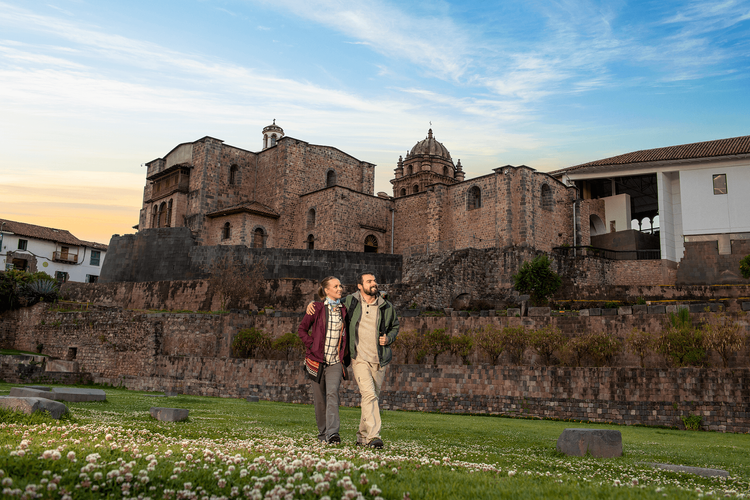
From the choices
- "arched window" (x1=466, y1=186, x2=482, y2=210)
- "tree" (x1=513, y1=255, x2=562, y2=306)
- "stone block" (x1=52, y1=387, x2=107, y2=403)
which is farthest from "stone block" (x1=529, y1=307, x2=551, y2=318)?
"arched window" (x1=466, y1=186, x2=482, y2=210)

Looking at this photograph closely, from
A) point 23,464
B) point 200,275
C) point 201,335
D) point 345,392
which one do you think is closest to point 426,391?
point 345,392

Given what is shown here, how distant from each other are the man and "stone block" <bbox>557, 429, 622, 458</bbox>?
7.33 ft

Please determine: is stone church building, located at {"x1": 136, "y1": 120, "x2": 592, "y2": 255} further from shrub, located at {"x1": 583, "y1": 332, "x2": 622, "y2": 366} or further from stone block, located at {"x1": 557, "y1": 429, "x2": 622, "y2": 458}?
stone block, located at {"x1": 557, "y1": 429, "x2": 622, "y2": 458}

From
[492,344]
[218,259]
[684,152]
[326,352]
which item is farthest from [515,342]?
[684,152]

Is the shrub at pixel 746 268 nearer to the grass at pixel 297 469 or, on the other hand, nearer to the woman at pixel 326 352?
the grass at pixel 297 469

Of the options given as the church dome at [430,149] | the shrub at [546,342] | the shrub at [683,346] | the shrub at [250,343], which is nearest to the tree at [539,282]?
the shrub at [546,342]

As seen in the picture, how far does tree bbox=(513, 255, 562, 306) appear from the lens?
24.4m

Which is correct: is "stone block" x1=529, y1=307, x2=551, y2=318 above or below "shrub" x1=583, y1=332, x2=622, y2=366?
above

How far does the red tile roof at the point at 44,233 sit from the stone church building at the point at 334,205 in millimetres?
11120

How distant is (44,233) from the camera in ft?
153

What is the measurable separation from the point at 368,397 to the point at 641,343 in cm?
1271

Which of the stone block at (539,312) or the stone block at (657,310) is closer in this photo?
the stone block at (657,310)

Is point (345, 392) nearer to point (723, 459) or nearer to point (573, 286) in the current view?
point (723, 459)

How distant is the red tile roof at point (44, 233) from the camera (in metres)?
44.8
